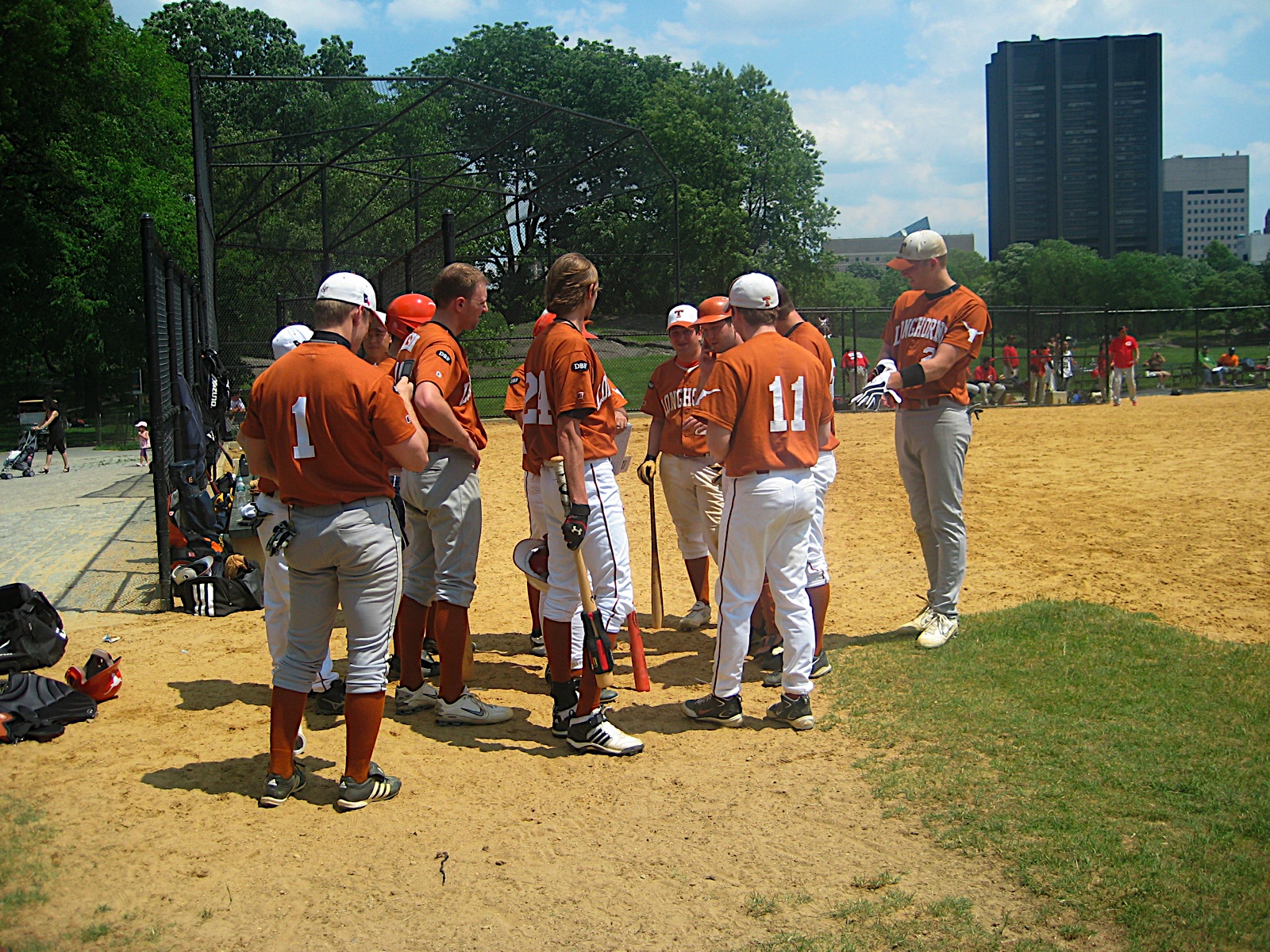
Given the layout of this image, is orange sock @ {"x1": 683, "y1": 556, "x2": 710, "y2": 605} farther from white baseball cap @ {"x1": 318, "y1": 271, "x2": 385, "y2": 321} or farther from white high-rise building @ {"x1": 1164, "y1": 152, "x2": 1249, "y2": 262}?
white high-rise building @ {"x1": 1164, "y1": 152, "x2": 1249, "y2": 262}

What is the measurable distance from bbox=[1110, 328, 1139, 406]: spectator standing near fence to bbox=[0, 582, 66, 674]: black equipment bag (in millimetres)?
22186

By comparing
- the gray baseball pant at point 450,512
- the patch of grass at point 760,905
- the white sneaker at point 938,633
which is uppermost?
the gray baseball pant at point 450,512

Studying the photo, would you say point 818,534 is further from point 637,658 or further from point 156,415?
point 156,415

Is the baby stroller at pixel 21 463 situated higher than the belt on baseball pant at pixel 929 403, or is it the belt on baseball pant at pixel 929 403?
the belt on baseball pant at pixel 929 403

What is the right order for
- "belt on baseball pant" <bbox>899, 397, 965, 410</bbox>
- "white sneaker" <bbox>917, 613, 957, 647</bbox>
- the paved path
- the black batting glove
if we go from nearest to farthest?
A: the black batting glove < "white sneaker" <bbox>917, 613, 957, 647</bbox> < "belt on baseball pant" <bbox>899, 397, 965, 410</bbox> < the paved path

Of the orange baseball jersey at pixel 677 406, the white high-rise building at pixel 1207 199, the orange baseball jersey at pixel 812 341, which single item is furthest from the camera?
the white high-rise building at pixel 1207 199

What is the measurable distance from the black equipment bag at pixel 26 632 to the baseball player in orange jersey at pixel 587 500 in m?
3.23

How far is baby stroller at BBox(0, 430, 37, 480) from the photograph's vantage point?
1789 cm

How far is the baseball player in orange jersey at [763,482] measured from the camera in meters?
4.52

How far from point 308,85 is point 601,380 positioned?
3964 cm

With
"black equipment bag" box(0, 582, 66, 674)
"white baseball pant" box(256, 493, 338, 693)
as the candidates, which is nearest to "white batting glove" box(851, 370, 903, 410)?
"white baseball pant" box(256, 493, 338, 693)

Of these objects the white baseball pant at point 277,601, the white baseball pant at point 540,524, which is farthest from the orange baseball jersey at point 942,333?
the white baseball pant at point 277,601

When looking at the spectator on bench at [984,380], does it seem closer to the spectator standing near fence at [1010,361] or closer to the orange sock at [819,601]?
the spectator standing near fence at [1010,361]

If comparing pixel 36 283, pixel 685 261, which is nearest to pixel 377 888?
pixel 36 283
